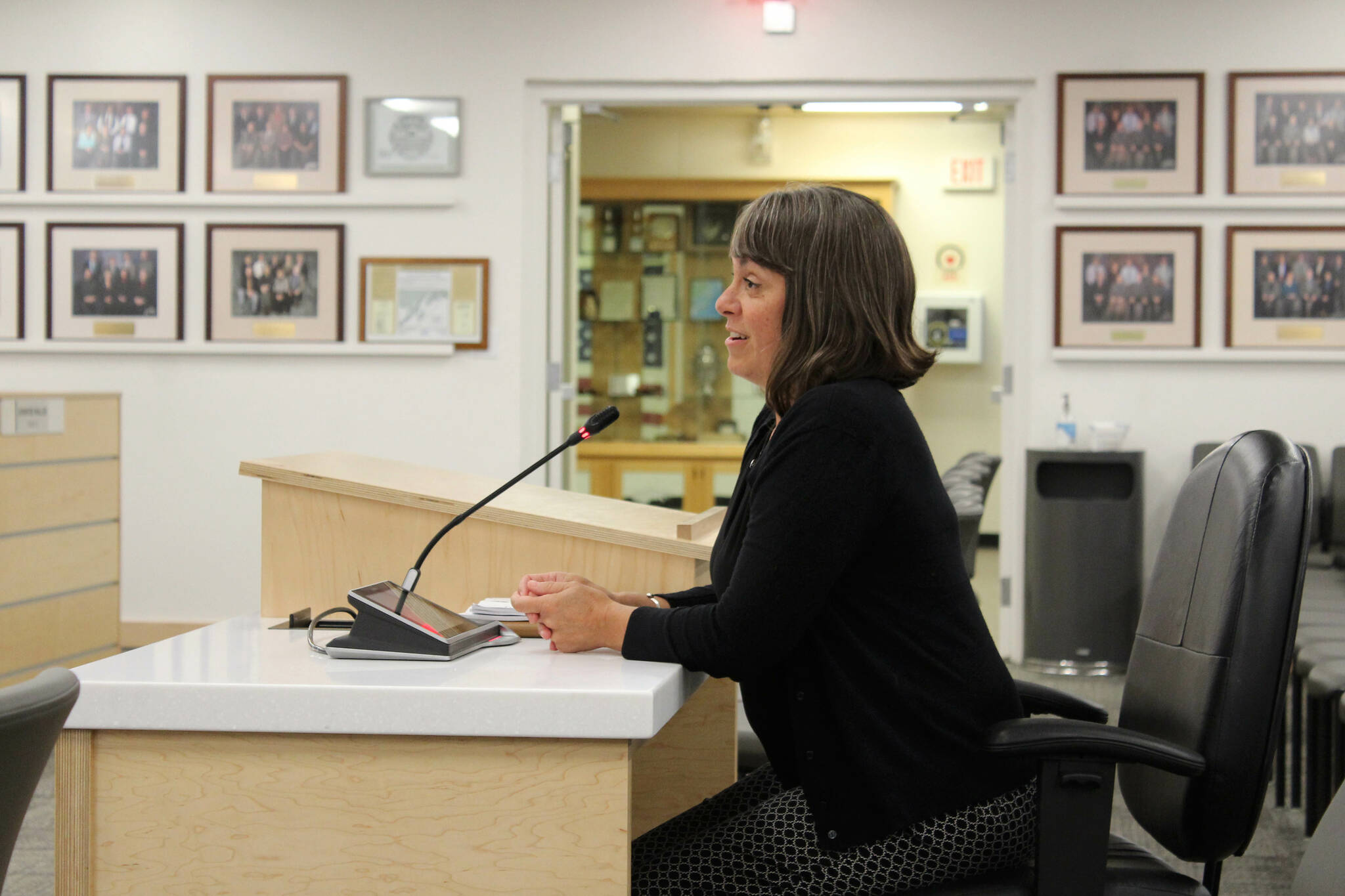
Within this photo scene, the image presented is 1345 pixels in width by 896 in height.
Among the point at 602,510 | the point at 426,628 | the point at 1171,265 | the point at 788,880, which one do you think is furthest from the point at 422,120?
the point at 788,880

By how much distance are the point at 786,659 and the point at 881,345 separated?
381 millimetres

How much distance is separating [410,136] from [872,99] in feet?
6.05

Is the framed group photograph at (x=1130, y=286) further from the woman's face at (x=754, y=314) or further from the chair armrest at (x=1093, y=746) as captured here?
the chair armrest at (x=1093, y=746)

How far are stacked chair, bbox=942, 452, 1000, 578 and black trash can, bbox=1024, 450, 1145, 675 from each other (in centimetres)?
37

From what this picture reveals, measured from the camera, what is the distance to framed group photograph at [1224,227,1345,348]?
467cm

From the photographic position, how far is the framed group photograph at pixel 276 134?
4840 millimetres

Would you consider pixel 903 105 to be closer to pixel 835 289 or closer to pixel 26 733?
pixel 835 289

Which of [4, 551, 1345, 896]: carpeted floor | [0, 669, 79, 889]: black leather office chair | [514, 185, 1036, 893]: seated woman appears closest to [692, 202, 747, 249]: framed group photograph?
[4, 551, 1345, 896]: carpeted floor

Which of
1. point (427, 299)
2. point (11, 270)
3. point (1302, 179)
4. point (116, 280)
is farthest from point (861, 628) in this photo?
point (11, 270)

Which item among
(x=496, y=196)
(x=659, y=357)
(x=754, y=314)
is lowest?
(x=754, y=314)

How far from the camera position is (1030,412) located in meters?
4.79

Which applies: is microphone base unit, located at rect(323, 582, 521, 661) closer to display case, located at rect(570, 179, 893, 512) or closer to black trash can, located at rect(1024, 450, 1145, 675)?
black trash can, located at rect(1024, 450, 1145, 675)

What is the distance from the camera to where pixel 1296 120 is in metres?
4.64

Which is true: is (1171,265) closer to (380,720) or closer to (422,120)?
(422,120)
